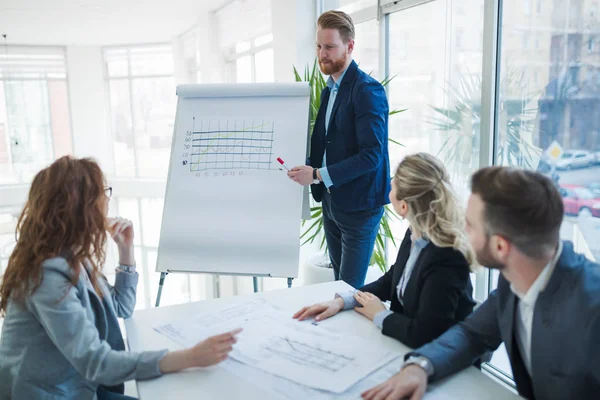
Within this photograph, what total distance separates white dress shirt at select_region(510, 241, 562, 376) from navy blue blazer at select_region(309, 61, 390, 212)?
1233 millimetres

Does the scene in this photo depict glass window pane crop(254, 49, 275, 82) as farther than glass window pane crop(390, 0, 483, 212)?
Yes

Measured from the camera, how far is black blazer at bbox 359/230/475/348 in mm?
1321

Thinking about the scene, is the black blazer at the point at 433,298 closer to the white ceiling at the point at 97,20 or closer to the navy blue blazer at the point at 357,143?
the navy blue blazer at the point at 357,143

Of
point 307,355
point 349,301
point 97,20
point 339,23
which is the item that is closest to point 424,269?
point 349,301

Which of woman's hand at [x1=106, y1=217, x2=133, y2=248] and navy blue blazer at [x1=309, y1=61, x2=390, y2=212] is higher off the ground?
navy blue blazer at [x1=309, y1=61, x2=390, y2=212]

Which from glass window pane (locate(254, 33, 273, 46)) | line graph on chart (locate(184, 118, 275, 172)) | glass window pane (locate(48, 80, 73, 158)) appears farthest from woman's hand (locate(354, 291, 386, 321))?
glass window pane (locate(48, 80, 73, 158))

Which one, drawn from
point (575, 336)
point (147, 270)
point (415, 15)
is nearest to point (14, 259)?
point (575, 336)

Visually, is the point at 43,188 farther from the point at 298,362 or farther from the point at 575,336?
the point at 575,336

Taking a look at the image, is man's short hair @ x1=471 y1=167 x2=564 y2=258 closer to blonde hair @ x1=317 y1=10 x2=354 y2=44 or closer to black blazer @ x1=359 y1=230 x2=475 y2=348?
black blazer @ x1=359 y1=230 x2=475 y2=348

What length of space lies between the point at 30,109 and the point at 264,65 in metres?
5.79

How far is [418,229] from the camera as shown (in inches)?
57.3

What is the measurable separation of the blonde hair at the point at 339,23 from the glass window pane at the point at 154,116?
765cm

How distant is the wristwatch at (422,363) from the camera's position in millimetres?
1135

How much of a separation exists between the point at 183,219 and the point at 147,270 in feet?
29.1
